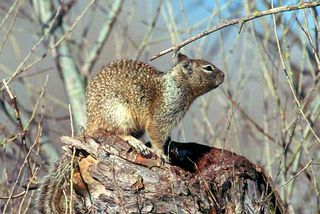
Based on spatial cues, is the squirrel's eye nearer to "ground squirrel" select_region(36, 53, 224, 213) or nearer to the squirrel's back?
"ground squirrel" select_region(36, 53, 224, 213)

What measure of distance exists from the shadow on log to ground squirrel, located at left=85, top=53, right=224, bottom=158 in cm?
44

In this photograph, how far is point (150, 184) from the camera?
13.1 ft

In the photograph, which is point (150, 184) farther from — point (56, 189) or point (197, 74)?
point (197, 74)

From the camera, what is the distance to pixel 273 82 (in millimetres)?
6074

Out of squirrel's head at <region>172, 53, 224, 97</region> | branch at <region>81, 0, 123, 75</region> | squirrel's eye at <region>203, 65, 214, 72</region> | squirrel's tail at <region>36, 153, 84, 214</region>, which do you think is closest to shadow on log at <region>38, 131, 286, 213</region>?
squirrel's tail at <region>36, 153, 84, 214</region>

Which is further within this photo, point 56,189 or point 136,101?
point 136,101

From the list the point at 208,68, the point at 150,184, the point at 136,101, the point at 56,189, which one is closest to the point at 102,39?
the point at 208,68

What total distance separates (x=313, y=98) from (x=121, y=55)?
7.63ft

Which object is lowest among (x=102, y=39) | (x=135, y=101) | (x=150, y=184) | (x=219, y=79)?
(x=150, y=184)

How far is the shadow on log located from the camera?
3.96 meters

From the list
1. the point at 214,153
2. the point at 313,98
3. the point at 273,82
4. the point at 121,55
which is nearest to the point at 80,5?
the point at 121,55

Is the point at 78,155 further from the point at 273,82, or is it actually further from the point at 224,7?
the point at 224,7

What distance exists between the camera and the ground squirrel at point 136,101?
4.80m

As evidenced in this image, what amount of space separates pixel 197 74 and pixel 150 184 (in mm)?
1511
